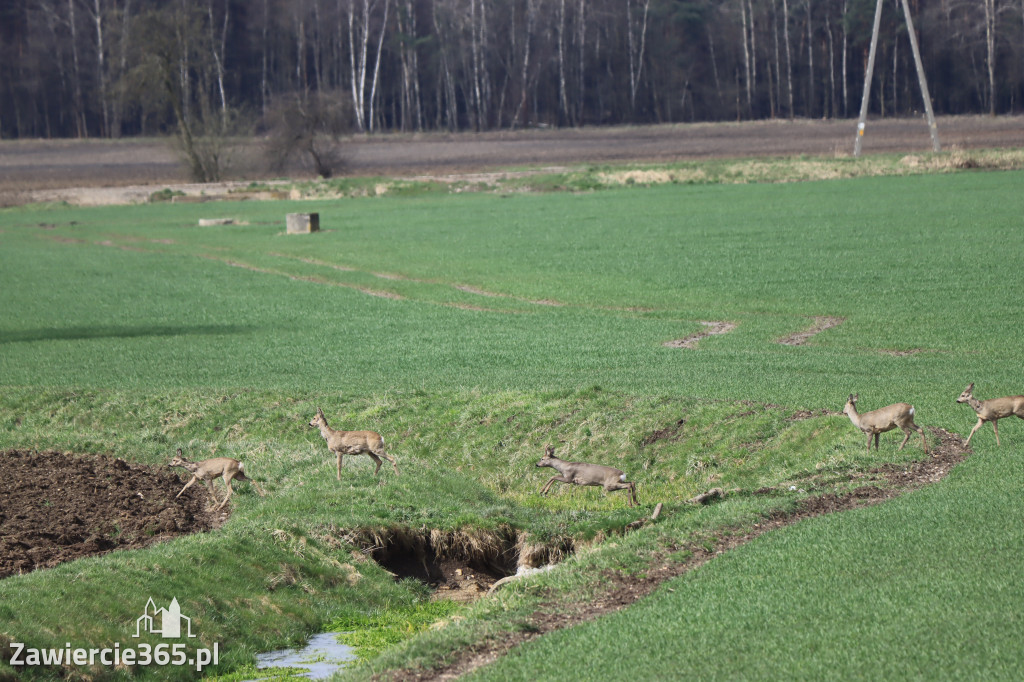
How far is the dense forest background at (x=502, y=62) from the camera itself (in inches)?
5153

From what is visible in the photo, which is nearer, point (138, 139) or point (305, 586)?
point (305, 586)

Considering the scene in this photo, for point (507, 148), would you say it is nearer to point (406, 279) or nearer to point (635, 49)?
point (635, 49)

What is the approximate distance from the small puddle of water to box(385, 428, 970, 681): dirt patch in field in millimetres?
1736

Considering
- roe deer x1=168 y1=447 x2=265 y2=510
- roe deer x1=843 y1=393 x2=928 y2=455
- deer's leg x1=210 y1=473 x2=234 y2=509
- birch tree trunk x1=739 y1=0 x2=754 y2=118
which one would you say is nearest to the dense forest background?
birch tree trunk x1=739 y1=0 x2=754 y2=118

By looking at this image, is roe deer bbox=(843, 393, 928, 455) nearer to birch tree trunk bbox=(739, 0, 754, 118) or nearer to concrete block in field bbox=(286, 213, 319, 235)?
concrete block in field bbox=(286, 213, 319, 235)

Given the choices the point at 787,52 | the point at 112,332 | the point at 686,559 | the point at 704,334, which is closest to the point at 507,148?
the point at 787,52

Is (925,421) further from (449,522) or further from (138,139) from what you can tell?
(138,139)

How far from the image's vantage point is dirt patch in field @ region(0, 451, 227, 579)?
542 inches

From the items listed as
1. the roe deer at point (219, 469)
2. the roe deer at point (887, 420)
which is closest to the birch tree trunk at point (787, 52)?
the roe deer at point (887, 420)

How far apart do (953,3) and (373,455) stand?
127 metres

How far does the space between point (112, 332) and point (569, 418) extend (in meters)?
18.5

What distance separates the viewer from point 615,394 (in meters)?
20.7

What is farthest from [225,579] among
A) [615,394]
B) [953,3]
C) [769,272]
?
[953,3]

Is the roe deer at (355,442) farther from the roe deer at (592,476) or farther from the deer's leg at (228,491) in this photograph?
the roe deer at (592,476)
